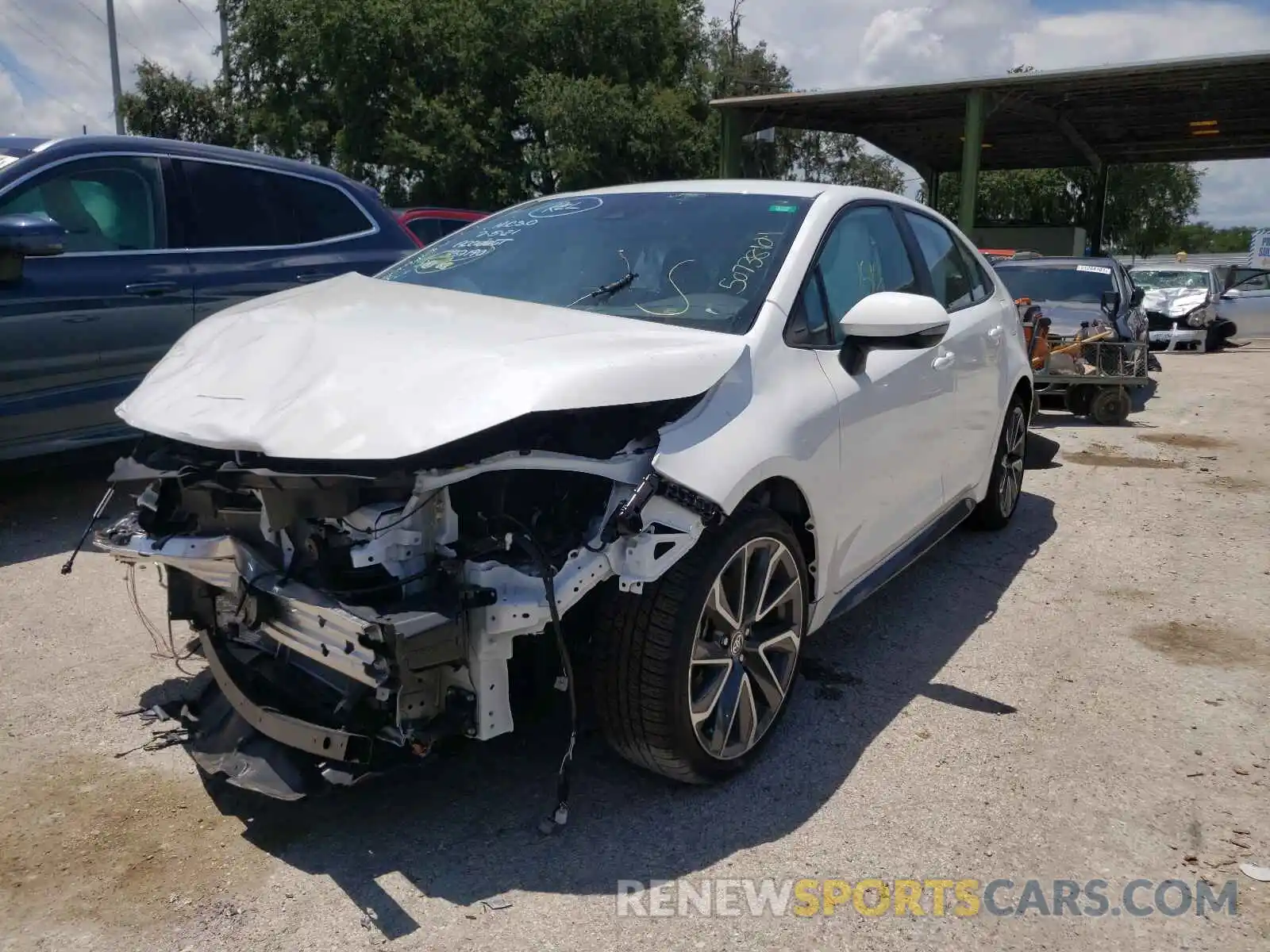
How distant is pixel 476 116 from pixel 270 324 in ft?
81.1

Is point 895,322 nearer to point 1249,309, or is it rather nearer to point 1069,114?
point 1249,309

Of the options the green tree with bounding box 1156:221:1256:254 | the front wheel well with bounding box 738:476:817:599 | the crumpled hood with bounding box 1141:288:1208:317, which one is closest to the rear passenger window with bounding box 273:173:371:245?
the front wheel well with bounding box 738:476:817:599

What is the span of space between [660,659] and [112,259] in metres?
4.17

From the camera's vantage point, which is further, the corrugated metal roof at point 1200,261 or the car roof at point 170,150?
the corrugated metal roof at point 1200,261

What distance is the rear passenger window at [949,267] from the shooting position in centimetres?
464

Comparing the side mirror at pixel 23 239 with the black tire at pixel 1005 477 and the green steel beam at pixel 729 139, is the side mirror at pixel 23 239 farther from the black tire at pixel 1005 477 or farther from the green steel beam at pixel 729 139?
the green steel beam at pixel 729 139

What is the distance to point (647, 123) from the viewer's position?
2528 cm

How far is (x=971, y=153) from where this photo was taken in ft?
59.9

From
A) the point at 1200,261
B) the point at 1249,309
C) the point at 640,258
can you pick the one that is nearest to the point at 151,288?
the point at 640,258

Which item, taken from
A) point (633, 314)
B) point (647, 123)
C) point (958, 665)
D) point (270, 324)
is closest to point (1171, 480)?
point (958, 665)

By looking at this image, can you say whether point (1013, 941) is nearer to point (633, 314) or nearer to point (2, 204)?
point (633, 314)

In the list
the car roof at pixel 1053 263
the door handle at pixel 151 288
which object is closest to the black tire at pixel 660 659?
the door handle at pixel 151 288

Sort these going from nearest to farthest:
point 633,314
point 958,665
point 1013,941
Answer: point 1013,941 → point 633,314 → point 958,665

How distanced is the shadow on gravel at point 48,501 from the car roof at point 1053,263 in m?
9.53
